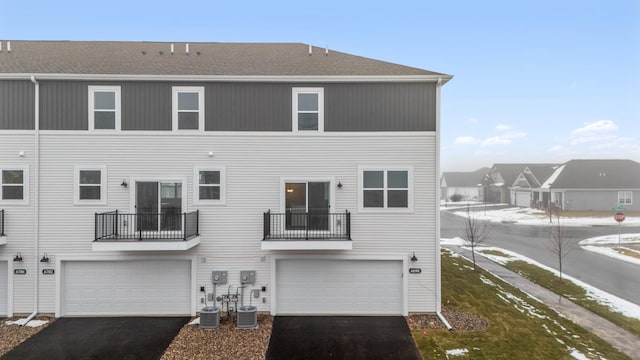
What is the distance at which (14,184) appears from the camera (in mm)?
9961

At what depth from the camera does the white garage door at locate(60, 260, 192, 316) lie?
33.0 feet

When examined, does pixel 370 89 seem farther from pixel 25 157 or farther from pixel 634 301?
pixel 634 301

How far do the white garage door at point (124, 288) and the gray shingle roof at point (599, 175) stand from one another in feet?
155

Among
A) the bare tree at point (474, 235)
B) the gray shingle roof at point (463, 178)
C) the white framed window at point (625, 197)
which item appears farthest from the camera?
the gray shingle roof at point (463, 178)

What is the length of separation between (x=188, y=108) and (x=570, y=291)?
54.2 ft

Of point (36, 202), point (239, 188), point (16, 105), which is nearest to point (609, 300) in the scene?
point (239, 188)

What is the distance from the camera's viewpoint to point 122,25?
18922mm

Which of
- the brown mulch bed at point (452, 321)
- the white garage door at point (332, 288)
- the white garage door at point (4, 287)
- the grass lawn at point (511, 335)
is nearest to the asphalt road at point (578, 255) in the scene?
the grass lawn at point (511, 335)

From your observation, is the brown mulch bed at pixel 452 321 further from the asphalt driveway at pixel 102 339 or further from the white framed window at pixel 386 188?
the asphalt driveway at pixel 102 339

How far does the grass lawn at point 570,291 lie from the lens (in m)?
9.79

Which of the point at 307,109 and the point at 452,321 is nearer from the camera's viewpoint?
the point at 452,321

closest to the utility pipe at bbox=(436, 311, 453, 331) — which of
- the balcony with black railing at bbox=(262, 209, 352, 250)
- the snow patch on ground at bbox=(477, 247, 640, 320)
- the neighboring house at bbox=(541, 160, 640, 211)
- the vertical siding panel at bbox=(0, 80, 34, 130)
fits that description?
the balcony with black railing at bbox=(262, 209, 352, 250)

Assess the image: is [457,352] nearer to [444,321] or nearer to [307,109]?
[444,321]

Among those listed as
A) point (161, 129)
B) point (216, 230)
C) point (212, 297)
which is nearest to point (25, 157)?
point (161, 129)
